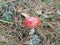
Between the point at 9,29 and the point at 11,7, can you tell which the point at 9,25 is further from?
the point at 11,7

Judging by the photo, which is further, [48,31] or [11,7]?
[11,7]

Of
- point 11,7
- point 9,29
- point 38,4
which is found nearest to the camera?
point 9,29

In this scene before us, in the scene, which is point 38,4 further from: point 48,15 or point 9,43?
point 9,43

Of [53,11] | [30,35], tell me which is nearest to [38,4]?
[53,11]

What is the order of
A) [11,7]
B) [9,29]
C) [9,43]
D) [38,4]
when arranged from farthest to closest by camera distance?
[38,4]
[11,7]
[9,29]
[9,43]

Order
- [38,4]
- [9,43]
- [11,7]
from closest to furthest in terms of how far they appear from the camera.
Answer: [9,43]
[11,7]
[38,4]

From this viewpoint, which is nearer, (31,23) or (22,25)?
(31,23)

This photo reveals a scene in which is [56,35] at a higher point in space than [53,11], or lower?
lower

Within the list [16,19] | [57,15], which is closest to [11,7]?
[16,19]

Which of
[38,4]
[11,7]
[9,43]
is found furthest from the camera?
[38,4]
